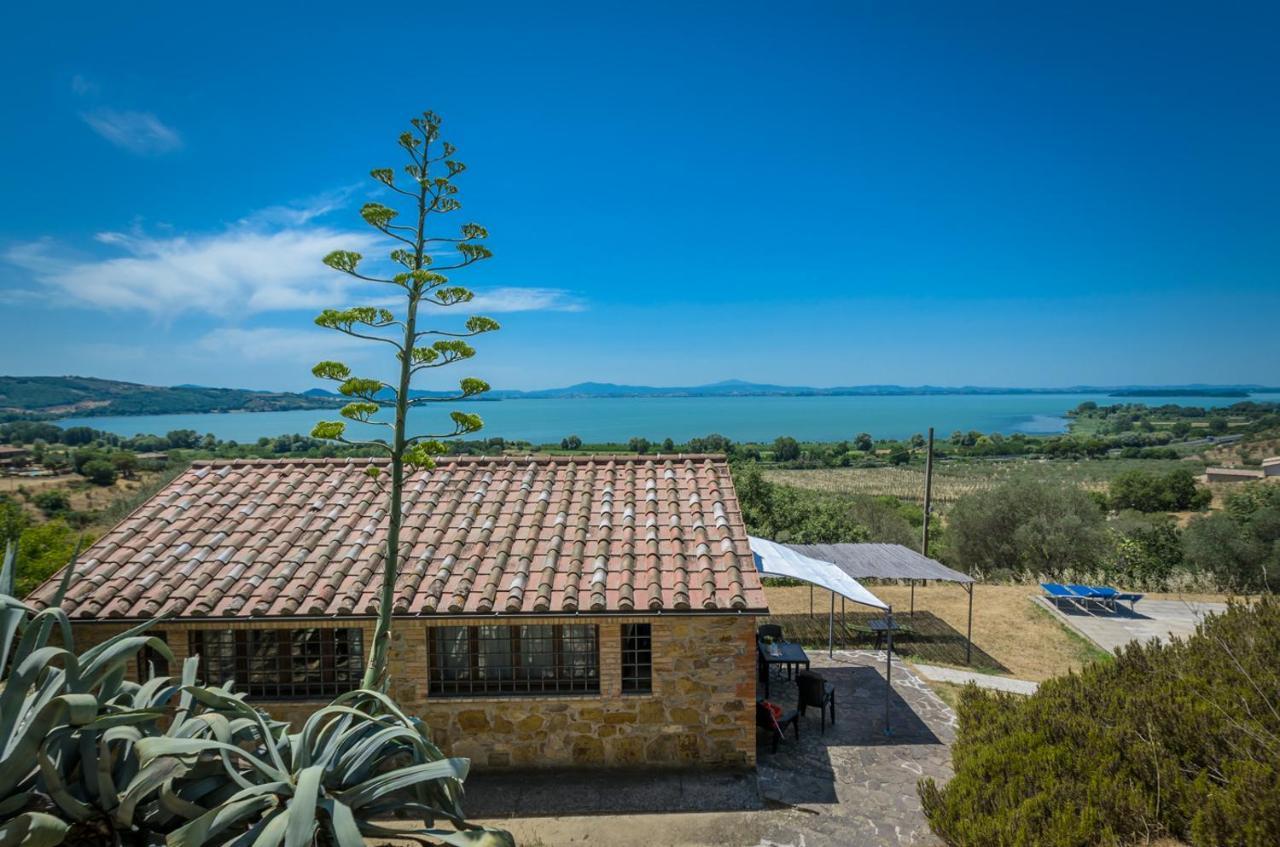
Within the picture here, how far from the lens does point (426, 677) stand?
8.05 metres

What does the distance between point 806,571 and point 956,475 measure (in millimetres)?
61133

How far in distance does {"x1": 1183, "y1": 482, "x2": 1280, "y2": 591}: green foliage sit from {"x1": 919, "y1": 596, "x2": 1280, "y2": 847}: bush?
20.7m

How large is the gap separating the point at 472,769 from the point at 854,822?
15.7 feet

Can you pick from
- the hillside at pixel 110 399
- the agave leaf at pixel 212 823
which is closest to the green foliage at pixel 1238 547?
the agave leaf at pixel 212 823

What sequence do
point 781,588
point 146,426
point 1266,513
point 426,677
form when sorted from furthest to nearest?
point 146,426 < point 1266,513 < point 781,588 < point 426,677

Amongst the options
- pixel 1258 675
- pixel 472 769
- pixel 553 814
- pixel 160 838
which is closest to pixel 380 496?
pixel 472 769

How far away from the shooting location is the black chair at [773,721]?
28.1ft

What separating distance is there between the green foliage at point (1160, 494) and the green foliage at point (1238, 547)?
16912mm

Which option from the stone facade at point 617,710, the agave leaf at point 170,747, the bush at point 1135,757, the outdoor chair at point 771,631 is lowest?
the outdoor chair at point 771,631

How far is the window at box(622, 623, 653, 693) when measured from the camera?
26.7ft

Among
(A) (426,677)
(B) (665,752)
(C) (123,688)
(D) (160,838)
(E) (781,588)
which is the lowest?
(E) (781,588)

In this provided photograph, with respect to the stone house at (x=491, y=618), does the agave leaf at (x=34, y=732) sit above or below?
above

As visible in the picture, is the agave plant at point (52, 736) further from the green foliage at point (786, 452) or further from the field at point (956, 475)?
the green foliage at point (786, 452)

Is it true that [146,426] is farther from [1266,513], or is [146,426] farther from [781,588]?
[1266,513]
